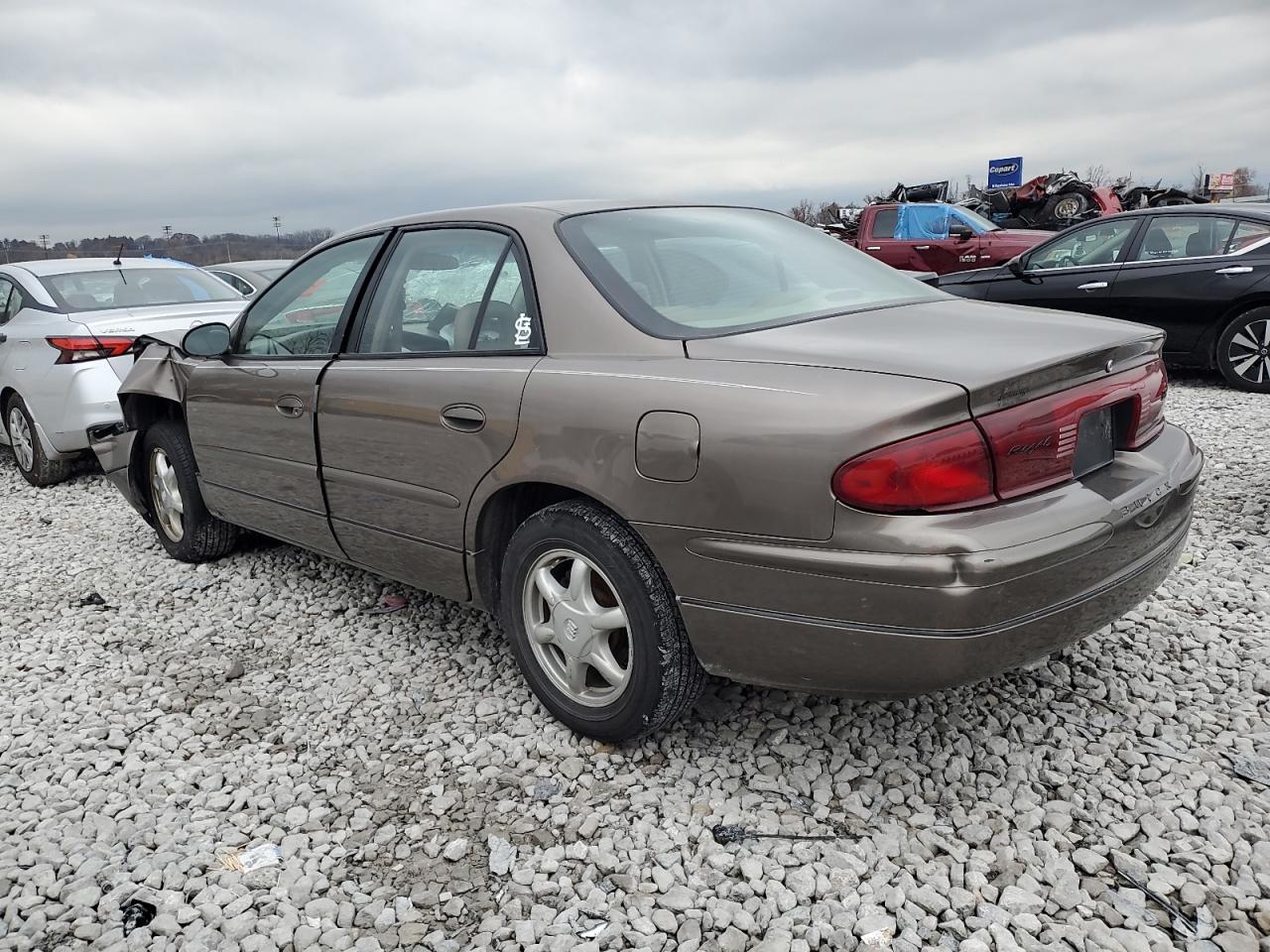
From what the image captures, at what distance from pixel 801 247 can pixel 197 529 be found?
10.5 feet

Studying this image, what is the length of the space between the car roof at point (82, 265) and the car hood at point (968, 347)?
20.6 feet

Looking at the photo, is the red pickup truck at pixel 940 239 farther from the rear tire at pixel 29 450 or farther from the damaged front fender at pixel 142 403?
the damaged front fender at pixel 142 403

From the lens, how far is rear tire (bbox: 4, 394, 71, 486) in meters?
6.63

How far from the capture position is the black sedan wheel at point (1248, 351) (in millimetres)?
7195

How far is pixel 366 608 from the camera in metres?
4.08

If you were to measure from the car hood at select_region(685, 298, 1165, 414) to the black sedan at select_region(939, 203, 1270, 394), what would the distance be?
555 centimetres

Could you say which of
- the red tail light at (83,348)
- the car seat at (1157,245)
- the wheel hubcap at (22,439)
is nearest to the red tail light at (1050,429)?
the red tail light at (83,348)

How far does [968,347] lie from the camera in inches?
91.8

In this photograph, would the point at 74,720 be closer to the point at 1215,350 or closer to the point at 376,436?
the point at 376,436

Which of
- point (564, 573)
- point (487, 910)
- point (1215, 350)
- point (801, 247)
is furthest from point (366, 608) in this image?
point (1215, 350)

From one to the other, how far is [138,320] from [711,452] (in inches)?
216

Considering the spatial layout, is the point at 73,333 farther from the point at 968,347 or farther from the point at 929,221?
the point at 929,221

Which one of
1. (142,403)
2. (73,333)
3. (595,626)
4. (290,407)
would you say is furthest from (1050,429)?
(73,333)

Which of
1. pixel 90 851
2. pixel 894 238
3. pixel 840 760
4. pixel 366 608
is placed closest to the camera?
pixel 90 851
